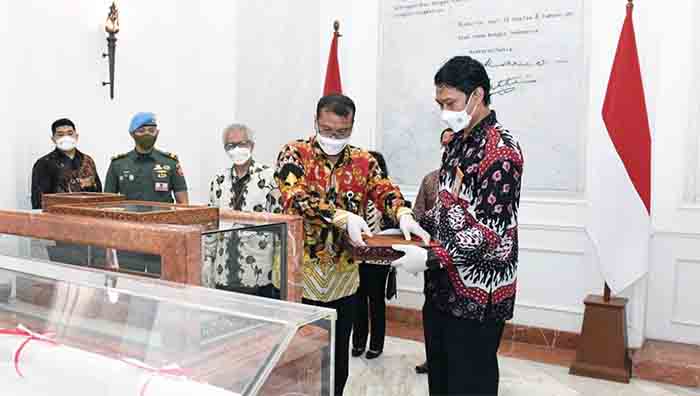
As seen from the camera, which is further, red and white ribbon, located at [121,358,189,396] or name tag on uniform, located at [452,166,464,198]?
name tag on uniform, located at [452,166,464,198]

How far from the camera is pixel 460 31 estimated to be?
15.6 feet

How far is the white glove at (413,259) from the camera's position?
180 cm

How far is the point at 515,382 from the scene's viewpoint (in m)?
3.57

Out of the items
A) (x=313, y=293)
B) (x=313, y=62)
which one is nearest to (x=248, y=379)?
(x=313, y=293)

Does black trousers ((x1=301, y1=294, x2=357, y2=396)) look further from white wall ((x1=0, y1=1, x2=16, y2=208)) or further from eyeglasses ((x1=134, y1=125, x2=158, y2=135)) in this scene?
white wall ((x1=0, y1=1, x2=16, y2=208))

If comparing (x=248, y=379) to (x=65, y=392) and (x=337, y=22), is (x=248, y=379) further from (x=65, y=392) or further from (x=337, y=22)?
(x=337, y=22)

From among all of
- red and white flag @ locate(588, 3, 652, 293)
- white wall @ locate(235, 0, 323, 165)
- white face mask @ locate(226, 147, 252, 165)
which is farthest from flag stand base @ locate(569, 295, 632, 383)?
white wall @ locate(235, 0, 323, 165)

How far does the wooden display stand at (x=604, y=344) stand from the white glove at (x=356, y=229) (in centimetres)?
232

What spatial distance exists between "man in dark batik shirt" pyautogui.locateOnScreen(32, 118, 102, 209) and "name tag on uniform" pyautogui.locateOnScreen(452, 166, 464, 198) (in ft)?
9.48

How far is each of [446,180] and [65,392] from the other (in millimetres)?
1318

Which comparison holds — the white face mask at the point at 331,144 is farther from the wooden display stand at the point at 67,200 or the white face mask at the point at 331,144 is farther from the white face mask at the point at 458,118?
the wooden display stand at the point at 67,200

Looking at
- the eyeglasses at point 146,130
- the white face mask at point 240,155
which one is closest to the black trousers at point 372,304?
the white face mask at point 240,155

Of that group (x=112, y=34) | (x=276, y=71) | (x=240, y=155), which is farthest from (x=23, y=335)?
(x=276, y=71)

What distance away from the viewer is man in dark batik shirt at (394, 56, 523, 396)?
70.4 inches
